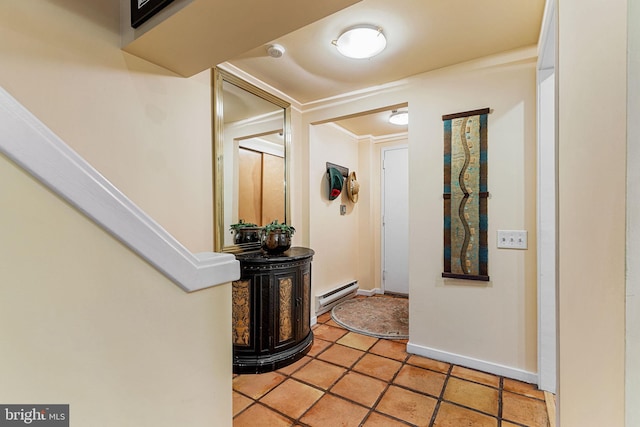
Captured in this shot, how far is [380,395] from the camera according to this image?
1.83 meters

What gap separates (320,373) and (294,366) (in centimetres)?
24

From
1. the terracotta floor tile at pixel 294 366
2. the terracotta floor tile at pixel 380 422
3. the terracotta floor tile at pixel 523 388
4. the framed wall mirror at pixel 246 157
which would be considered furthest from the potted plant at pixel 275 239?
the terracotta floor tile at pixel 523 388

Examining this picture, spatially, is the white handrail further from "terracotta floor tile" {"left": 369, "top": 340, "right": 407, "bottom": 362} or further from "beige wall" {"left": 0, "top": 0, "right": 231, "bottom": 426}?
"terracotta floor tile" {"left": 369, "top": 340, "right": 407, "bottom": 362}

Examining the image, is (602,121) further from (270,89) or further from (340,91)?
(270,89)

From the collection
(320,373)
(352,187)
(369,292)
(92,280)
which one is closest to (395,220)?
(352,187)

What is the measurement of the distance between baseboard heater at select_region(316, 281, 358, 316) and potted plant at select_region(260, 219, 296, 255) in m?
1.18

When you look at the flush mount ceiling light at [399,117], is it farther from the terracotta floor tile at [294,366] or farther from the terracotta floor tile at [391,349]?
the terracotta floor tile at [294,366]

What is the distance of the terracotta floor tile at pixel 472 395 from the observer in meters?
1.73

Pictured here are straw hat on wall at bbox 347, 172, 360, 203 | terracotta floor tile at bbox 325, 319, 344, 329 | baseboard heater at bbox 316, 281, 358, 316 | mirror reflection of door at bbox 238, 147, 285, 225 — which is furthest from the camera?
straw hat on wall at bbox 347, 172, 360, 203

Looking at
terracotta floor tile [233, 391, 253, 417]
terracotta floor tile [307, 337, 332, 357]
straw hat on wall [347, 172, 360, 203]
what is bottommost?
terracotta floor tile [307, 337, 332, 357]

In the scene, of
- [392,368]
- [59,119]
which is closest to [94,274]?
[59,119]

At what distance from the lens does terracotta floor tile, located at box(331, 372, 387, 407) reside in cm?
180

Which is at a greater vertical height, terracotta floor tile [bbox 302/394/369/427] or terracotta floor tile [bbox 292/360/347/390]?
terracotta floor tile [bbox 302/394/369/427]

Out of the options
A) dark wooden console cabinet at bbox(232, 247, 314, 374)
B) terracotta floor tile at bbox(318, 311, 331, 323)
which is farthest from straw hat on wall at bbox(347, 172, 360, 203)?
dark wooden console cabinet at bbox(232, 247, 314, 374)
